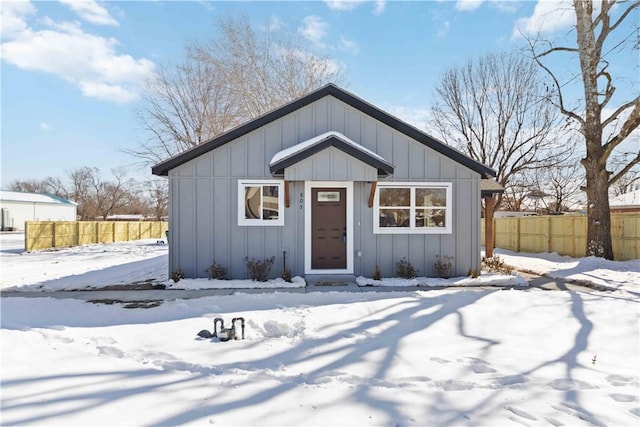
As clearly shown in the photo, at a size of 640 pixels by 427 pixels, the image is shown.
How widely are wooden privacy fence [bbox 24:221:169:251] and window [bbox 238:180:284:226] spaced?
16.7 m

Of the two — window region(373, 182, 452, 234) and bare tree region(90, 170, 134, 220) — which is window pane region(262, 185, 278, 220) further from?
bare tree region(90, 170, 134, 220)

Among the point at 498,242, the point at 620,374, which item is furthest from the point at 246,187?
the point at 498,242

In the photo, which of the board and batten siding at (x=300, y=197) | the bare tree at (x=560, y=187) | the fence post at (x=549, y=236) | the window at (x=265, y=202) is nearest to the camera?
the board and batten siding at (x=300, y=197)

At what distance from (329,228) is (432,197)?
272 centimetres

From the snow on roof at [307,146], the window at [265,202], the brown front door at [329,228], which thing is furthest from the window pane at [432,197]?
the window at [265,202]

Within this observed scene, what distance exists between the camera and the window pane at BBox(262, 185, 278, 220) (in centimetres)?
830

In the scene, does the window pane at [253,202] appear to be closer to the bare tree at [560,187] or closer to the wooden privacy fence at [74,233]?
the wooden privacy fence at [74,233]

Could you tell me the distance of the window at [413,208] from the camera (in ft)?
28.1

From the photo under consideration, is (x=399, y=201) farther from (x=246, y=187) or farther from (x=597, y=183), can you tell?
(x=597, y=183)

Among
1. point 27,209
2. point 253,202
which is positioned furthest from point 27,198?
point 253,202

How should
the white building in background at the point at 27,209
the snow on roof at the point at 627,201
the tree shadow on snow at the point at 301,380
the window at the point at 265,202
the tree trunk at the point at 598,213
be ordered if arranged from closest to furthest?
the tree shadow on snow at the point at 301,380 → the window at the point at 265,202 → the tree trunk at the point at 598,213 → the snow on roof at the point at 627,201 → the white building in background at the point at 27,209

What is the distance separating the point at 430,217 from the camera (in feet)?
28.5

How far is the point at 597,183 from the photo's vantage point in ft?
38.5

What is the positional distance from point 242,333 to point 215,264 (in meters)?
4.13
